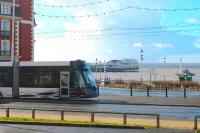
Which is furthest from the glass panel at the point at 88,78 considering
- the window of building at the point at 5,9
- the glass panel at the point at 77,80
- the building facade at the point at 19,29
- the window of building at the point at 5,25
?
the window of building at the point at 5,25

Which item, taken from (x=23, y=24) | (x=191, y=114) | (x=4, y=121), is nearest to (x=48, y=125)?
(x=4, y=121)

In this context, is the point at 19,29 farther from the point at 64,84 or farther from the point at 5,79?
the point at 64,84

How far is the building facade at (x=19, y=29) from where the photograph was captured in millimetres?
72750

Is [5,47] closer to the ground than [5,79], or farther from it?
farther from it

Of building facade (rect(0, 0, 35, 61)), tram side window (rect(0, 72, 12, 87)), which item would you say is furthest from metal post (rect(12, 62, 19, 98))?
building facade (rect(0, 0, 35, 61))

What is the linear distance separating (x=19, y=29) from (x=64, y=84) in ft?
116

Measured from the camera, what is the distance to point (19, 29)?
74125mm

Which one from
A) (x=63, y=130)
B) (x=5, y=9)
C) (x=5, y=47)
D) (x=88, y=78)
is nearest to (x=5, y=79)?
(x=88, y=78)

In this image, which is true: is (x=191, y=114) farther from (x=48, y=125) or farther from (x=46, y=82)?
(x=46, y=82)

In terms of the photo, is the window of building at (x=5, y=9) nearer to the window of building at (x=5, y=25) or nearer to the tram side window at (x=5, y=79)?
the window of building at (x=5, y=25)

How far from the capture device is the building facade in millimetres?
72750

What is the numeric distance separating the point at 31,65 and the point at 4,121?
17.5 metres

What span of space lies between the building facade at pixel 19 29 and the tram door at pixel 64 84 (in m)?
32.3

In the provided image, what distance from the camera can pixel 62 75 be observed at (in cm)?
4078
